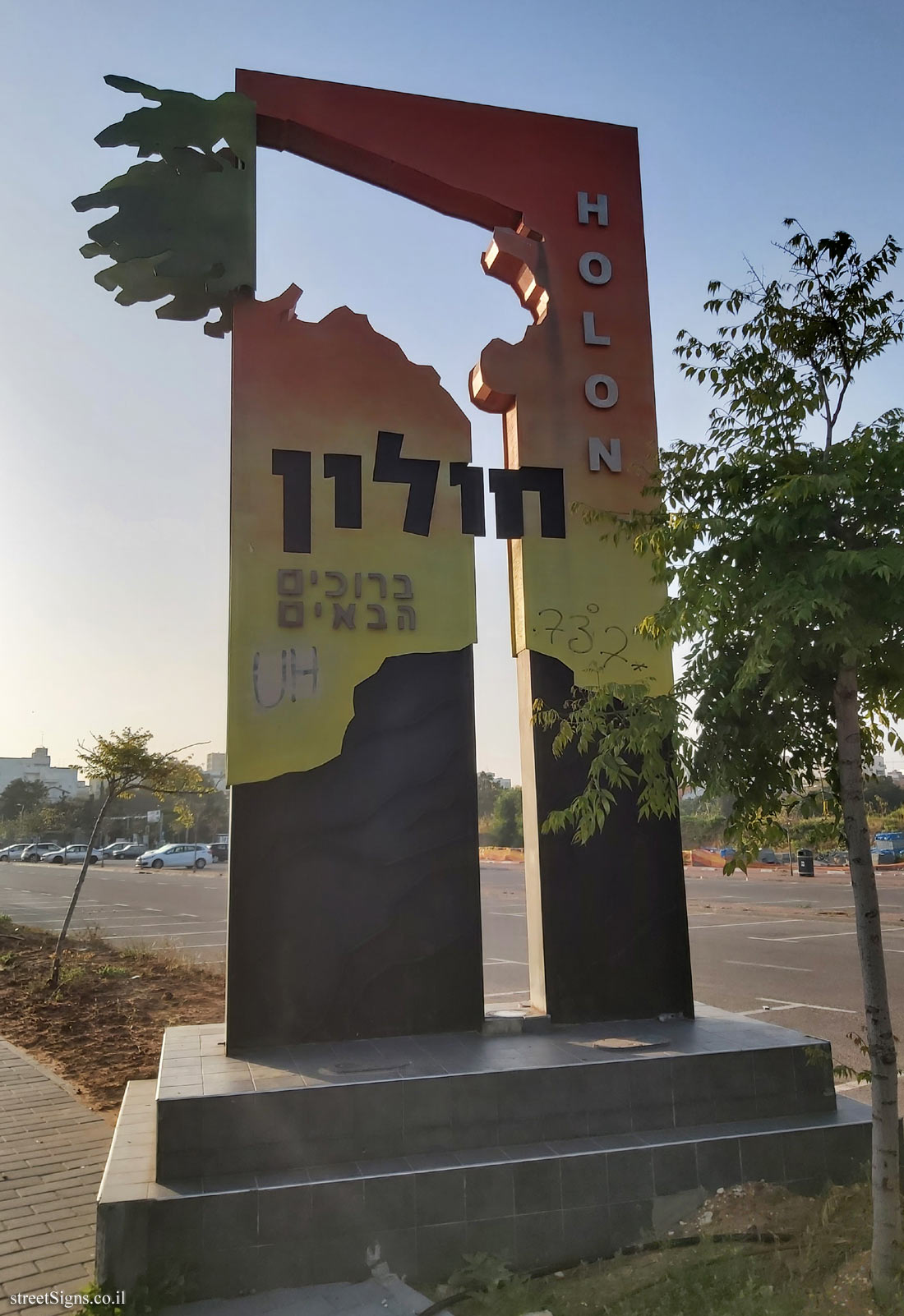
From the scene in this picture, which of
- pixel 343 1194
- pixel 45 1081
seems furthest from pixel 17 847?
pixel 343 1194

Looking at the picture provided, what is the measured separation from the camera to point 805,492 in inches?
173

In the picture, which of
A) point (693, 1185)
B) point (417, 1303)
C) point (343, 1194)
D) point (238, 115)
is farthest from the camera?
point (238, 115)

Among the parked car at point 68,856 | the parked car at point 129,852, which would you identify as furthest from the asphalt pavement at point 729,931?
the parked car at point 129,852

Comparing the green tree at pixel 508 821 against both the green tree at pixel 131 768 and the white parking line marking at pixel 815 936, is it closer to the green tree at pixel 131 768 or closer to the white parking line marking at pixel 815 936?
the white parking line marking at pixel 815 936

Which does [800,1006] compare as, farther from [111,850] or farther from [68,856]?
[111,850]

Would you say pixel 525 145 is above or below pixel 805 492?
above

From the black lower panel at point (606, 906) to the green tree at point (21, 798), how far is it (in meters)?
84.2

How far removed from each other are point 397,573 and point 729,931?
14.2 metres

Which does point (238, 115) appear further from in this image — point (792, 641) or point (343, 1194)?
point (343, 1194)

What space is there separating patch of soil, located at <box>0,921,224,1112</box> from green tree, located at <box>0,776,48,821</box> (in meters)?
75.5

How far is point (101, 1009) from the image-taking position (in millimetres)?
10758

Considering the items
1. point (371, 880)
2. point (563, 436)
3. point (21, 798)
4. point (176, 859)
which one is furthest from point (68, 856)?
point (563, 436)

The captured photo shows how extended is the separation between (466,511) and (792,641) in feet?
12.3

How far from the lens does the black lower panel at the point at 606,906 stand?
7.16 m
